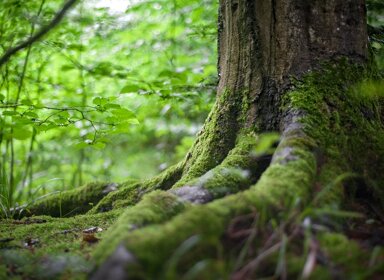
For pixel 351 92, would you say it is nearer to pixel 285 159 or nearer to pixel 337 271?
pixel 285 159

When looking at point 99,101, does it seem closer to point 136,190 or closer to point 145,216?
point 136,190

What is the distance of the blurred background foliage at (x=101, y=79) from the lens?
136 inches

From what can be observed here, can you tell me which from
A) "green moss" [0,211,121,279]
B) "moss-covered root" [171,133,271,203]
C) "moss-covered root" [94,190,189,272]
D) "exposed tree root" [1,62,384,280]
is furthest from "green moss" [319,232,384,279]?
"green moss" [0,211,121,279]

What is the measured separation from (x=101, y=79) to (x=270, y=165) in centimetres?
507

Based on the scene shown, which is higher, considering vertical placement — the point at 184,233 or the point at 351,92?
the point at 351,92

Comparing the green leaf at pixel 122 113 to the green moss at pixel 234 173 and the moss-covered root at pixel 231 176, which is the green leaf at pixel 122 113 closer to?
the moss-covered root at pixel 231 176

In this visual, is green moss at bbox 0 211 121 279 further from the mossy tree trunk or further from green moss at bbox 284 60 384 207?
green moss at bbox 284 60 384 207

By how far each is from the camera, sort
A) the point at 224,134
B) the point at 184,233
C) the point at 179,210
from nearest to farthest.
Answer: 1. the point at 184,233
2. the point at 179,210
3. the point at 224,134

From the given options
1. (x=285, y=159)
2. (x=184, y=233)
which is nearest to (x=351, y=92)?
(x=285, y=159)

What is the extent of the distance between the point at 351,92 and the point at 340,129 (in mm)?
342

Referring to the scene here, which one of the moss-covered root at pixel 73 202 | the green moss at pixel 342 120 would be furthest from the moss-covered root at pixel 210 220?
the moss-covered root at pixel 73 202

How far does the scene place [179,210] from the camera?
75.7 inches

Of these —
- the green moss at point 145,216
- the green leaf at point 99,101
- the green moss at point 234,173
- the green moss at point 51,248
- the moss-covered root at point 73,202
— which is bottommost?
the moss-covered root at point 73,202

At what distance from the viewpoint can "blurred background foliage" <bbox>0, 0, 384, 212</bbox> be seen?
3.38 m
